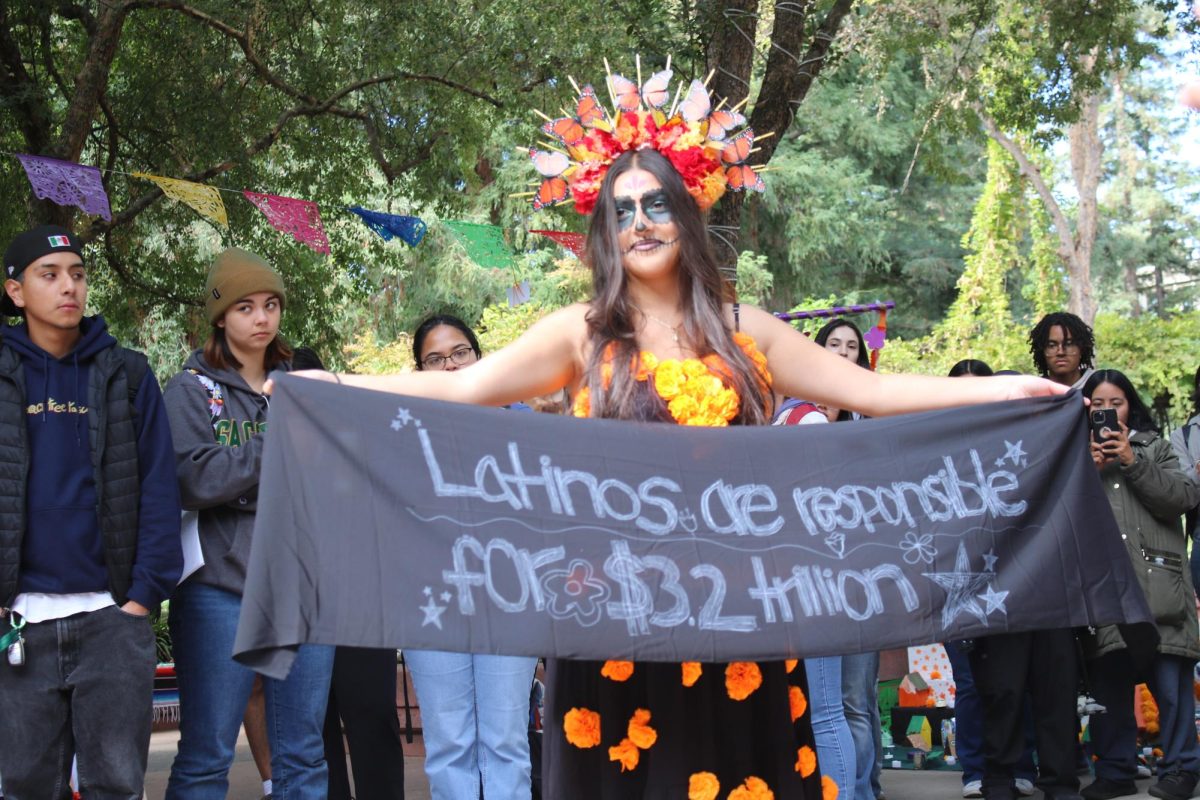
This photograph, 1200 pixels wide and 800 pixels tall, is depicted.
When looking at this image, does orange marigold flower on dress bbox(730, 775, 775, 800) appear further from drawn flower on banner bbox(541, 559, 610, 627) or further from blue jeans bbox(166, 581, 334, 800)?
blue jeans bbox(166, 581, 334, 800)

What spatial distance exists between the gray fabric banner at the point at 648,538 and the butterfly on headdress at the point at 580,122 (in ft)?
3.40

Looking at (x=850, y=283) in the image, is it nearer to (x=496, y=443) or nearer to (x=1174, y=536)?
(x=1174, y=536)

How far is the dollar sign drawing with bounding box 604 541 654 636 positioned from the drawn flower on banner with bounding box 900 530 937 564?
0.74 meters

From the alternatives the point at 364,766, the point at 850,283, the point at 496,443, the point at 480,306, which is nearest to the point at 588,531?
the point at 496,443

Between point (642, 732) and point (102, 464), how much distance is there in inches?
85.1

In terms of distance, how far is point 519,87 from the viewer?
11.1 metres

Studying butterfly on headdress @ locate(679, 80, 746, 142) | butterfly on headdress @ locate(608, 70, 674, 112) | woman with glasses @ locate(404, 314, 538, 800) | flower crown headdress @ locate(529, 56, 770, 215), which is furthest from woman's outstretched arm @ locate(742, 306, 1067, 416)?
woman with glasses @ locate(404, 314, 538, 800)

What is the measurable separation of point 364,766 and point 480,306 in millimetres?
20388

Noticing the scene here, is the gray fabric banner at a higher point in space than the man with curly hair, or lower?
lower

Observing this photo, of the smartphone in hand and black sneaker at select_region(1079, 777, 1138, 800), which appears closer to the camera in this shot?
the smartphone in hand

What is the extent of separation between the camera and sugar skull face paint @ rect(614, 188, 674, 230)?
3900mm

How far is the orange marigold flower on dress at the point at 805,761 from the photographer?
3611mm

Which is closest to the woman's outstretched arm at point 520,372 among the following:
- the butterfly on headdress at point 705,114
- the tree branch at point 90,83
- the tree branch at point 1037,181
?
the butterfly on headdress at point 705,114

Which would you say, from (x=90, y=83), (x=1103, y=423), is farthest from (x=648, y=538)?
(x=90, y=83)
